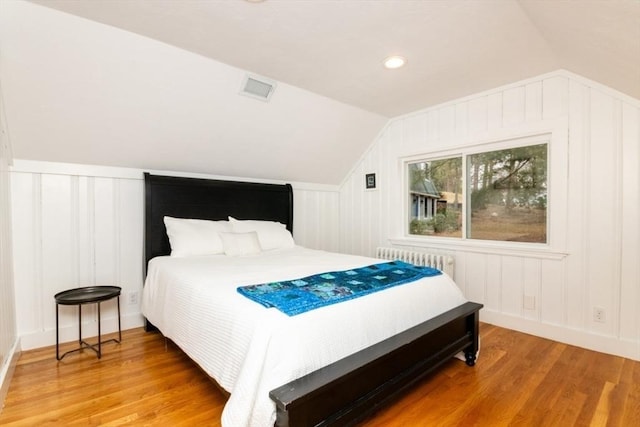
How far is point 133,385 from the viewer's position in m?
1.95

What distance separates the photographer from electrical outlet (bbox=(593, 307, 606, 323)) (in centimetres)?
244

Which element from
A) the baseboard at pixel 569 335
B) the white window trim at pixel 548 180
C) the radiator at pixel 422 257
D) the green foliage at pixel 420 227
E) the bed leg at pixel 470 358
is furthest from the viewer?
the green foliage at pixel 420 227

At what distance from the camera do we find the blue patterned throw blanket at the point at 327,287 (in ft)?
5.08

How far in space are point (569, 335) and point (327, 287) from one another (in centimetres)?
225

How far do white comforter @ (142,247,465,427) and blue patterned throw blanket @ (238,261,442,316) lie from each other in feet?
0.14

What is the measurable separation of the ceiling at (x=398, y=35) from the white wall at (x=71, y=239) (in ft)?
4.60

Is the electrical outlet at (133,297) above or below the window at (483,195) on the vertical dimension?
below

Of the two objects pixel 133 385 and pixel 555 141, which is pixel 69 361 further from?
pixel 555 141

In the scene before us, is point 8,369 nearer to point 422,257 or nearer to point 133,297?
point 133,297

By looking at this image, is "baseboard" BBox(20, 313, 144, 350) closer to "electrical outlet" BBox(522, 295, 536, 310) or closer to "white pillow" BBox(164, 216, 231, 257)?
"white pillow" BBox(164, 216, 231, 257)

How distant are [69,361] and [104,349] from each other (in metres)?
0.23

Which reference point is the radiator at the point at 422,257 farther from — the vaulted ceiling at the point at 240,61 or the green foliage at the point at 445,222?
the vaulted ceiling at the point at 240,61

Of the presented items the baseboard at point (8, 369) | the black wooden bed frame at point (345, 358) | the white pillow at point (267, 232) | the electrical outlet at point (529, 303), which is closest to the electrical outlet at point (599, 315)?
the electrical outlet at point (529, 303)

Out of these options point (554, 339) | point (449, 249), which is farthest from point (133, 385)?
point (554, 339)
